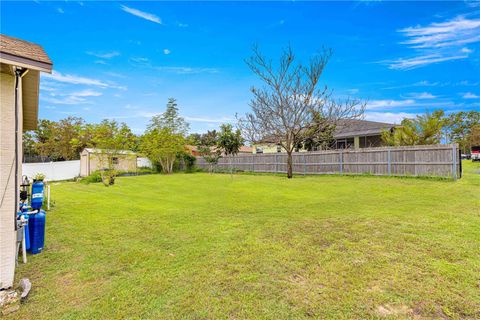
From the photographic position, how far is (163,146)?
22.8 m

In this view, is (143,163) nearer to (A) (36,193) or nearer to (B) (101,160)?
(B) (101,160)

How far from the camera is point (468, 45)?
13.6 meters

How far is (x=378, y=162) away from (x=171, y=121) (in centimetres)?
2056

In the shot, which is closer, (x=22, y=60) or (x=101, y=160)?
(x=22, y=60)

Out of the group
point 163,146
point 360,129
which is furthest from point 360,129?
point 163,146

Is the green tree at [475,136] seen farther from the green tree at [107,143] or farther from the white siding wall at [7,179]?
the white siding wall at [7,179]

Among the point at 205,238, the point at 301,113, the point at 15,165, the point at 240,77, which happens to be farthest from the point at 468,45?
the point at 15,165

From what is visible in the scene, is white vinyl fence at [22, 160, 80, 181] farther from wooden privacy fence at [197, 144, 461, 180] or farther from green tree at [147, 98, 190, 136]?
wooden privacy fence at [197, 144, 461, 180]

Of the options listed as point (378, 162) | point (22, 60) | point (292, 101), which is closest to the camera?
point (22, 60)

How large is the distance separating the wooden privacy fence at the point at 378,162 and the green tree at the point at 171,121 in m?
10.5

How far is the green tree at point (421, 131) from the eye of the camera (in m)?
14.8

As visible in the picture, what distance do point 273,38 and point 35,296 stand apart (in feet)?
55.0

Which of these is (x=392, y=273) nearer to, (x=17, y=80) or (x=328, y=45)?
(x=17, y=80)

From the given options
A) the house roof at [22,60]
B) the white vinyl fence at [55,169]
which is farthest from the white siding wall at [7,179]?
the white vinyl fence at [55,169]
